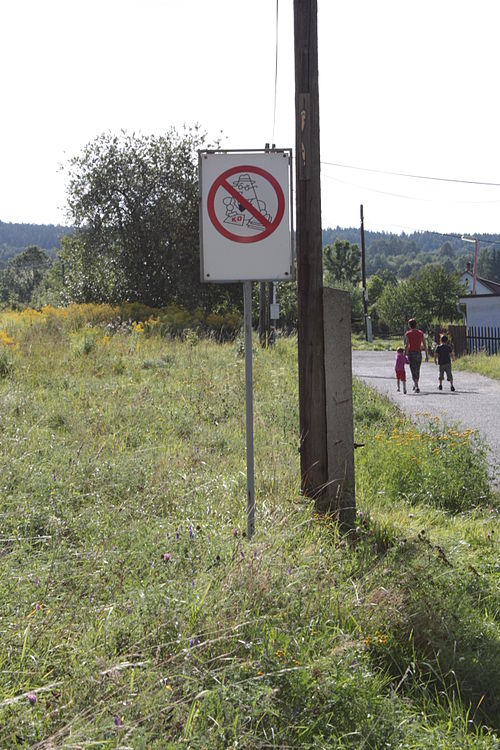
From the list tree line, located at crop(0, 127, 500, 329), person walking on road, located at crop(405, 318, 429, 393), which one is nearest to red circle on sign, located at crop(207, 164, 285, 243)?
person walking on road, located at crop(405, 318, 429, 393)

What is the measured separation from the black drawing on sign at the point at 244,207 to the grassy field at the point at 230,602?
6.05 feet

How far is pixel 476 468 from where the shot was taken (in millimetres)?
7887

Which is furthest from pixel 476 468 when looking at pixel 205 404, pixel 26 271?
pixel 26 271

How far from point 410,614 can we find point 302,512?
57.0 inches

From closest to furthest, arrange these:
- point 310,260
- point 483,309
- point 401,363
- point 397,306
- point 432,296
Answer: point 310,260 → point 401,363 → point 483,309 → point 432,296 → point 397,306

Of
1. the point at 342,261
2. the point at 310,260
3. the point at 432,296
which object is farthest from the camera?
the point at 342,261

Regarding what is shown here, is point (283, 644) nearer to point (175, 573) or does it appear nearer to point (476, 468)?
point (175, 573)

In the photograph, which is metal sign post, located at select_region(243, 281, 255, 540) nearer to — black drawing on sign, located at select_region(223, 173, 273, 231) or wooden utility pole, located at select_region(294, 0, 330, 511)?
black drawing on sign, located at select_region(223, 173, 273, 231)

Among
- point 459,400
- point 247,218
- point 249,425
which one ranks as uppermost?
point 247,218

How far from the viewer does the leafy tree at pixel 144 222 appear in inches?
1325

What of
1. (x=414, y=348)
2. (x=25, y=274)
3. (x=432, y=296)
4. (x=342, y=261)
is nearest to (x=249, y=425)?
(x=414, y=348)

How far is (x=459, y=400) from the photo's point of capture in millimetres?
16938

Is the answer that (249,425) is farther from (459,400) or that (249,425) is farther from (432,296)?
(432,296)

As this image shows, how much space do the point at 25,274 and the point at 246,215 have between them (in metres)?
122
